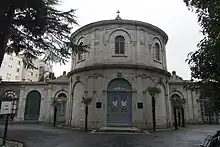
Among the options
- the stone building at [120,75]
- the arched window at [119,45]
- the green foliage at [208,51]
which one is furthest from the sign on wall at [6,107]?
the arched window at [119,45]

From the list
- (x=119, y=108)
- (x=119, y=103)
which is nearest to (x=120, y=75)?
(x=119, y=103)

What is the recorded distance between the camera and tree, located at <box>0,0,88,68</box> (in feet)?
28.8

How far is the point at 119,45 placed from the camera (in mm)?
20797

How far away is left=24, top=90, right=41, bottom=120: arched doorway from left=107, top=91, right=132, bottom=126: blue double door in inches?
616

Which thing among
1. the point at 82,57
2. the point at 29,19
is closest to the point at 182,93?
the point at 82,57

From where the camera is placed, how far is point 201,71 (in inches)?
206

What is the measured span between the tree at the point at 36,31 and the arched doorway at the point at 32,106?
2074cm

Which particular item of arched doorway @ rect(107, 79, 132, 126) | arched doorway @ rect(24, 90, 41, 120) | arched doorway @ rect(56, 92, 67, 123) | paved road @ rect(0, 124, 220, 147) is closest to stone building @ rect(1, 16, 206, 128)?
arched doorway @ rect(107, 79, 132, 126)

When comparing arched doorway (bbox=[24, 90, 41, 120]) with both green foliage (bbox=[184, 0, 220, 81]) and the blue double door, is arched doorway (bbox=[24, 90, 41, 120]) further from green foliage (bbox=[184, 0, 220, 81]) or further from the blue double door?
green foliage (bbox=[184, 0, 220, 81])

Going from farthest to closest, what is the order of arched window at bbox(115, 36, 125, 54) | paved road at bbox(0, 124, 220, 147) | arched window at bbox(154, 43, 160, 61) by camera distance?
arched window at bbox(154, 43, 160, 61) < arched window at bbox(115, 36, 125, 54) < paved road at bbox(0, 124, 220, 147)

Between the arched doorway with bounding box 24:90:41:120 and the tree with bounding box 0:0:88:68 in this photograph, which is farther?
the arched doorway with bounding box 24:90:41:120

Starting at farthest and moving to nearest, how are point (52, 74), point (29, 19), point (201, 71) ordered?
1. point (52, 74)
2. point (29, 19)
3. point (201, 71)

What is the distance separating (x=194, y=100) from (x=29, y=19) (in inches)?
1095

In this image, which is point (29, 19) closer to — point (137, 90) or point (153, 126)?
point (137, 90)
